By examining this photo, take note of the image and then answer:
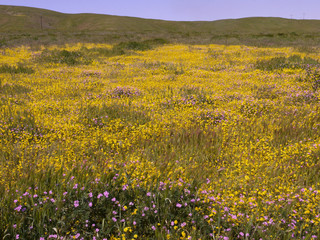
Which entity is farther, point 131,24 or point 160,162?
point 131,24

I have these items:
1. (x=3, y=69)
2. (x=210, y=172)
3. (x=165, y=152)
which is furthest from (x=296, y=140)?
(x=3, y=69)

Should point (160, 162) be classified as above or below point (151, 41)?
below

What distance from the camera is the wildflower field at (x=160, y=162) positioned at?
7.89ft

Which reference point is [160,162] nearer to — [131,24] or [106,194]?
[106,194]

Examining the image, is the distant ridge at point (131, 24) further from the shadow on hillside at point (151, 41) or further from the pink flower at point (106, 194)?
the pink flower at point (106, 194)

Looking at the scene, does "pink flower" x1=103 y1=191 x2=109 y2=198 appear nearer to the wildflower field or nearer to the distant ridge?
the wildflower field

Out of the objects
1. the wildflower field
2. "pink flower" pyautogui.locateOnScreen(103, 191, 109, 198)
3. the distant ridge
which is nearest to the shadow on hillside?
the wildflower field

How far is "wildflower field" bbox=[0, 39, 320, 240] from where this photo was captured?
2.40 m

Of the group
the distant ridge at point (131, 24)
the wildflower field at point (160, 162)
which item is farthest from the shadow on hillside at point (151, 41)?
the distant ridge at point (131, 24)

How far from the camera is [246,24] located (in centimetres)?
9794

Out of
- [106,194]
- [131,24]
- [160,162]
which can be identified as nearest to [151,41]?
[160,162]

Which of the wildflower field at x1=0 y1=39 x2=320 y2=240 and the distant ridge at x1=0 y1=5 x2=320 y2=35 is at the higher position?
the distant ridge at x1=0 y1=5 x2=320 y2=35

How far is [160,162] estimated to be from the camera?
3.57 m

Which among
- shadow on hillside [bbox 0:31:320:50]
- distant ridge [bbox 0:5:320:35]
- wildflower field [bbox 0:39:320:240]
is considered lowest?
wildflower field [bbox 0:39:320:240]
